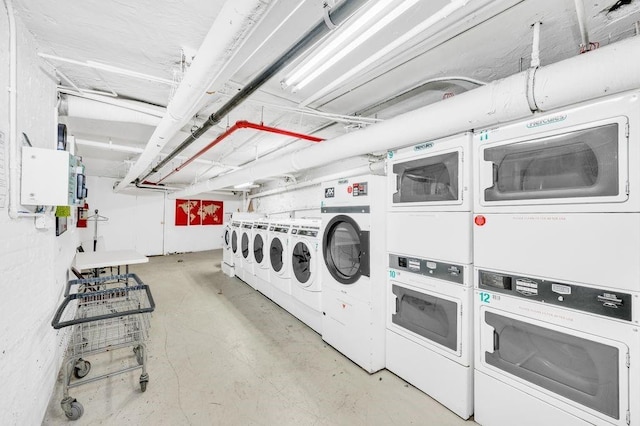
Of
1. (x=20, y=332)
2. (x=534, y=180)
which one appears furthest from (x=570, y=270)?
(x=20, y=332)

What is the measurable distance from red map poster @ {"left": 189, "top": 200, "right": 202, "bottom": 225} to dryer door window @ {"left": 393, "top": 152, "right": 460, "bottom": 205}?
8.27 m

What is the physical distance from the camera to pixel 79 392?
2.01 m

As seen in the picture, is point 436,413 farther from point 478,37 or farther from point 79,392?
point 79,392

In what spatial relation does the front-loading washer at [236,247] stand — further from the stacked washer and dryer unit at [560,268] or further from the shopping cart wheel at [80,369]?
the stacked washer and dryer unit at [560,268]

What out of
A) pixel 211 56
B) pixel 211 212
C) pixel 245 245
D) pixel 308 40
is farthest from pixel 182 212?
pixel 308 40

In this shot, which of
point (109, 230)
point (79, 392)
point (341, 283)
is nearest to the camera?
point (79, 392)

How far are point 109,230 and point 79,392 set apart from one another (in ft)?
22.2

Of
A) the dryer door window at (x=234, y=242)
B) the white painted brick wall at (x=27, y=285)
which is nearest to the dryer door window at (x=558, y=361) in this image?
the white painted brick wall at (x=27, y=285)

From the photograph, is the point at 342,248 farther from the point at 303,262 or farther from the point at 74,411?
the point at 74,411

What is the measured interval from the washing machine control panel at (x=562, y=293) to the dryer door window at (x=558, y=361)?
0.17m

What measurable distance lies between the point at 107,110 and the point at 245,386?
9.07ft

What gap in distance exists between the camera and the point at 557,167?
147 cm

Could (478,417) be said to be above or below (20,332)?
below

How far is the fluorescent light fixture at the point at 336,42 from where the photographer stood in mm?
1227
